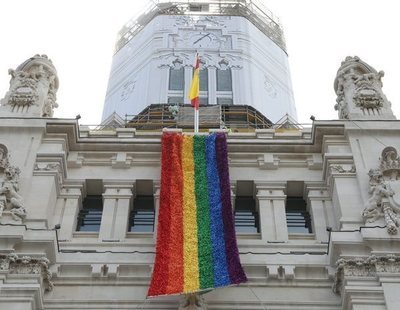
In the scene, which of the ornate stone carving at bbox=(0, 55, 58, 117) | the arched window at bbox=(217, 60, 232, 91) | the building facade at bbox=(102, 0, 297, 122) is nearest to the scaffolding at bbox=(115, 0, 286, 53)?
the building facade at bbox=(102, 0, 297, 122)

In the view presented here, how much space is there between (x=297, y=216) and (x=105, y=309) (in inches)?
337

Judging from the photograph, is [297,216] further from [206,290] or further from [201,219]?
[206,290]

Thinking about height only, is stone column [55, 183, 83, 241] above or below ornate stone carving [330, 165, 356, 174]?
below

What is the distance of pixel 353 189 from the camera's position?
27594 millimetres

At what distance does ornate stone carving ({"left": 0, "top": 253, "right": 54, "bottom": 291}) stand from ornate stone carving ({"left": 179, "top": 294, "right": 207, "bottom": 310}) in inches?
171

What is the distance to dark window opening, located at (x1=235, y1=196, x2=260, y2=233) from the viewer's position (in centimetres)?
2855

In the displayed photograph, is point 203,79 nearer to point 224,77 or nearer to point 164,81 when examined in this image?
point 224,77

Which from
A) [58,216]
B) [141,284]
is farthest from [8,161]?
[141,284]

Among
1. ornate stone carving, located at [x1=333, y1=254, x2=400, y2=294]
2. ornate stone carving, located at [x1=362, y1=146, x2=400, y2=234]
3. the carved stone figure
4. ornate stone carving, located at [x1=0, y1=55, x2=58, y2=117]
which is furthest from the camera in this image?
ornate stone carving, located at [x1=0, y1=55, x2=58, y2=117]

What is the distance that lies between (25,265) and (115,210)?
4.84 metres

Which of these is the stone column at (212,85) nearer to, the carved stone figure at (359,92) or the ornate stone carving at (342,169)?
the carved stone figure at (359,92)

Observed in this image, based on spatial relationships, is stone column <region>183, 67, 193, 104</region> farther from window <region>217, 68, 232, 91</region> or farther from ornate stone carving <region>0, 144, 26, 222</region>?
ornate stone carving <region>0, 144, 26, 222</region>

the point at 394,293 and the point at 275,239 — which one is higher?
the point at 275,239

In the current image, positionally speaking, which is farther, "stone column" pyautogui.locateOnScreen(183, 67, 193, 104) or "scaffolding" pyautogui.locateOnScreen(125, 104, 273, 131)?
"stone column" pyautogui.locateOnScreen(183, 67, 193, 104)
